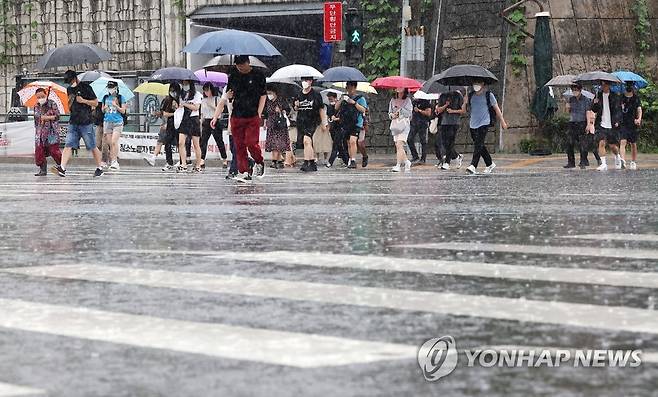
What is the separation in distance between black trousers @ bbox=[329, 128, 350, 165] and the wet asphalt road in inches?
600

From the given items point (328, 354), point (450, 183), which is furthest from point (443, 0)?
point (328, 354)

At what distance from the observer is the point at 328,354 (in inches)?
189

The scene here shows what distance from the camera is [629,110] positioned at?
26.3 m

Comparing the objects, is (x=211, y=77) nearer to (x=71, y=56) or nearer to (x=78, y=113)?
(x=71, y=56)

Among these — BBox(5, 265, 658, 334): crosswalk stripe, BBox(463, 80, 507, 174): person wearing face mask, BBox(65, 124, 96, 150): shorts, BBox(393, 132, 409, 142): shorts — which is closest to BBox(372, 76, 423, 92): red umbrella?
BBox(393, 132, 409, 142): shorts

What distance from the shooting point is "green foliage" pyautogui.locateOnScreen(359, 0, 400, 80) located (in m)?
36.1

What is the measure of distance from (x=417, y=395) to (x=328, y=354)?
687 mm

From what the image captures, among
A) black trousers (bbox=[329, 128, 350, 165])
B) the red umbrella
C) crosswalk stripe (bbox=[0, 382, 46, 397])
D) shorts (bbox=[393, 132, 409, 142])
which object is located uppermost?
the red umbrella

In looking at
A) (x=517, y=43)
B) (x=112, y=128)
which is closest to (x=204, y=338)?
(x=112, y=128)

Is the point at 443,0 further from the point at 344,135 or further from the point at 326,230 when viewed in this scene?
the point at 326,230

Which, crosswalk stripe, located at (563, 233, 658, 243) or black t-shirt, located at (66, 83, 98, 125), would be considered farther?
black t-shirt, located at (66, 83, 98, 125)

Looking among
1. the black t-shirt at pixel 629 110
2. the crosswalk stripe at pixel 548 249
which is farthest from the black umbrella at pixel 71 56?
the crosswalk stripe at pixel 548 249

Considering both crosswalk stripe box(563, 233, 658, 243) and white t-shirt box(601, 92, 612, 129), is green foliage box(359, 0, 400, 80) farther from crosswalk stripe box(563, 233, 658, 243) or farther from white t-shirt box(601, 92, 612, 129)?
crosswalk stripe box(563, 233, 658, 243)

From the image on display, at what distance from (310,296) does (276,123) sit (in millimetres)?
20257
